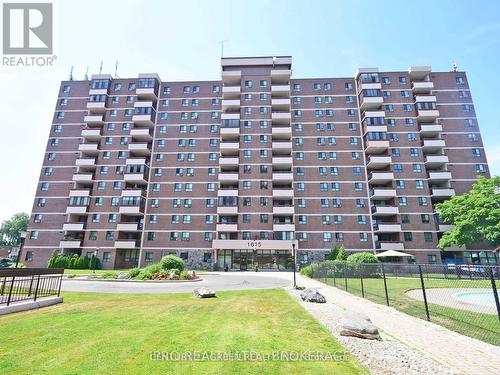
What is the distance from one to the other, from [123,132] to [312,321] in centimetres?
5346

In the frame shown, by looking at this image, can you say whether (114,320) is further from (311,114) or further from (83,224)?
(311,114)

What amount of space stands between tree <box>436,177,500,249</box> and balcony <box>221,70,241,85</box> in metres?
43.6

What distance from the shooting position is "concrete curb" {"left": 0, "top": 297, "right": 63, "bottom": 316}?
9953 millimetres

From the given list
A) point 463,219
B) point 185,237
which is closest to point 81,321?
point 185,237

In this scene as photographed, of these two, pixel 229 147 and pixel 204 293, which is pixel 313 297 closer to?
pixel 204 293

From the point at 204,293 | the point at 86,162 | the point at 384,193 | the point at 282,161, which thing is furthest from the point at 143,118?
the point at 384,193

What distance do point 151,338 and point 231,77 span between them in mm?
54845

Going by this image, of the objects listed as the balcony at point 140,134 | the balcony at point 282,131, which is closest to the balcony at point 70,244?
the balcony at point 140,134

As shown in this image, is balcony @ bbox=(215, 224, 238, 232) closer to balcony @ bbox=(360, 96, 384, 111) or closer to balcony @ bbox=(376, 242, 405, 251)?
balcony @ bbox=(376, 242, 405, 251)

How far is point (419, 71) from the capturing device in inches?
2039

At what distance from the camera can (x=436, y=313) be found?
38.2 feet

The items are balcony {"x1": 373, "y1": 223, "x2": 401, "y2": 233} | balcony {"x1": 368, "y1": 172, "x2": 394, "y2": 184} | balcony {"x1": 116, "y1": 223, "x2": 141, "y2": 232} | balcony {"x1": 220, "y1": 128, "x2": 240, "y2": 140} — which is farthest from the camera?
balcony {"x1": 220, "y1": 128, "x2": 240, "y2": 140}

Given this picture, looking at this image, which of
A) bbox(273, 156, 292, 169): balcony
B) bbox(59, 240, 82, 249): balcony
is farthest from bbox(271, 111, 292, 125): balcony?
bbox(59, 240, 82, 249): balcony

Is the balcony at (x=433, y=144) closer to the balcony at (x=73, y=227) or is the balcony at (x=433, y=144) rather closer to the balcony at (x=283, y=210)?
the balcony at (x=283, y=210)
